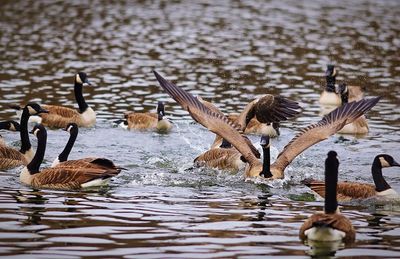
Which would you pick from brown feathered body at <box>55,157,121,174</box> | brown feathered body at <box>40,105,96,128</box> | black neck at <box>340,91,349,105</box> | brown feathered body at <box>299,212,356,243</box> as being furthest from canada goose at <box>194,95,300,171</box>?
brown feathered body at <box>299,212,356,243</box>

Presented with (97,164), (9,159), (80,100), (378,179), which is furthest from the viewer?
(80,100)

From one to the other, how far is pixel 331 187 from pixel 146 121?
8669 mm

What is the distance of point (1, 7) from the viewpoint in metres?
37.8

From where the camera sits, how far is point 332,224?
36.9 feet

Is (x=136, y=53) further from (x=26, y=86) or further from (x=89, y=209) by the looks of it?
(x=89, y=209)

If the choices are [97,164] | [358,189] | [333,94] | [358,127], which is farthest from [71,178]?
[333,94]

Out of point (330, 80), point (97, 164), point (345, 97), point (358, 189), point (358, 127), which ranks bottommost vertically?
point (358, 127)

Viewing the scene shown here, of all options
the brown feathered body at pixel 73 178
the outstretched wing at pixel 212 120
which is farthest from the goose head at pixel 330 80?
the brown feathered body at pixel 73 178

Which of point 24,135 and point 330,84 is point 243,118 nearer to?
point 24,135

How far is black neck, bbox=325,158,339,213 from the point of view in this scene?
11656mm

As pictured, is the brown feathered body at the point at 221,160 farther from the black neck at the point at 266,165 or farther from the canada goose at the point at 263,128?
the canada goose at the point at 263,128

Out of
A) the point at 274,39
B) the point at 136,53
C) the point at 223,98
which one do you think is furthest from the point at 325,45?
the point at 223,98

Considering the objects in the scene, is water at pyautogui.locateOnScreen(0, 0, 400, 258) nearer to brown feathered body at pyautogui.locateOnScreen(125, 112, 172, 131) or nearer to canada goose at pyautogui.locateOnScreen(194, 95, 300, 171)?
brown feathered body at pyautogui.locateOnScreen(125, 112, 172, 131)

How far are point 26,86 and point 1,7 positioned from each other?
1512cm
